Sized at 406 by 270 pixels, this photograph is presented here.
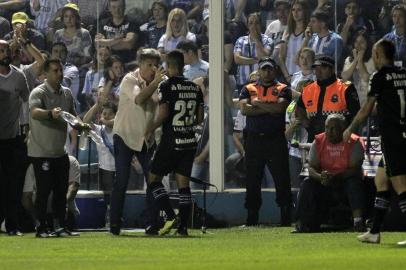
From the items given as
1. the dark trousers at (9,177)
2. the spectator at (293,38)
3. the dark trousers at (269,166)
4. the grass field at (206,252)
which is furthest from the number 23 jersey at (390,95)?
the spectator at (293,38)

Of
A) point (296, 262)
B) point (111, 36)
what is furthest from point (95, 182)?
point (296, 262)

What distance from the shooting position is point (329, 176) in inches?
711

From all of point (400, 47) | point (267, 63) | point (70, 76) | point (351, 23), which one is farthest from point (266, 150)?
point (70, 76)

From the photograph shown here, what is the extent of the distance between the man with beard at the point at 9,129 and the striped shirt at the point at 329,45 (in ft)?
14.5

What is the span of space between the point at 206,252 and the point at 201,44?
759 cm

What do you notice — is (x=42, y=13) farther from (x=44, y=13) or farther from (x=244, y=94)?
(x=244, y=94)

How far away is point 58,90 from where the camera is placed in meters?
17.2

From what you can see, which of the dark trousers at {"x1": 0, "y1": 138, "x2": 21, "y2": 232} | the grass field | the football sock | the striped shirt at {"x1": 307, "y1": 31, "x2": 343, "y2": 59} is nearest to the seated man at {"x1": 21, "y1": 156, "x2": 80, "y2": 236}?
the dark trousers at {"x1": 0, "y1": 138, "x2": 21, "y2": 232}

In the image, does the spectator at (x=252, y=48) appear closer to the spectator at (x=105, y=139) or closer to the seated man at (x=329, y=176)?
the spectator at (x=105, y=139)

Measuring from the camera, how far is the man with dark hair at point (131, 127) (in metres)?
17.3

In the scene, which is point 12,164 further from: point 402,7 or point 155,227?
point 402,7

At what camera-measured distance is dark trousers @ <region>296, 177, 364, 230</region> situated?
58.8 ft

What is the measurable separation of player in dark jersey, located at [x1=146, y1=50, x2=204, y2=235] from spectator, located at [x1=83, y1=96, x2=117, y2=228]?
4.29 metres

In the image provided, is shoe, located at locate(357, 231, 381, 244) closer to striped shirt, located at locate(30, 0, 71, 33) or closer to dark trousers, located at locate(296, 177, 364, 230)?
dark trousers, located at locate(296, 177, 364, 230)
